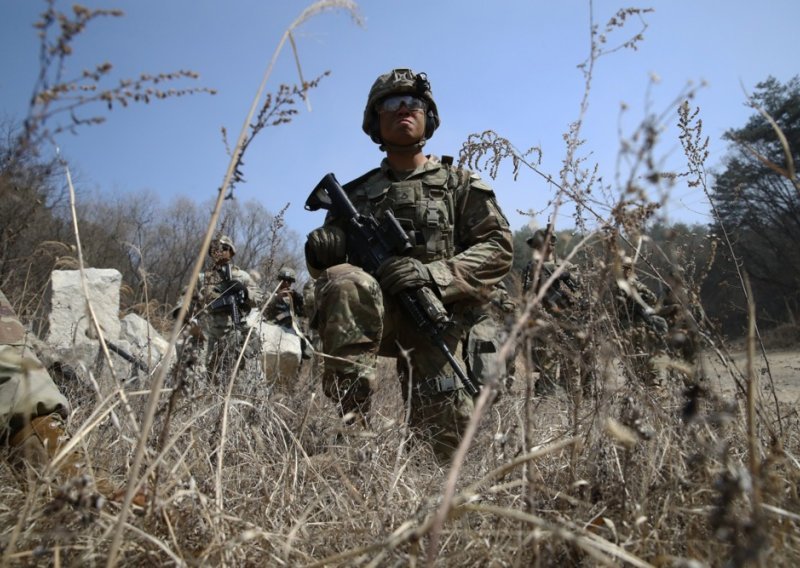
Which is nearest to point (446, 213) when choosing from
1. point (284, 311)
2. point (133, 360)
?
point (133, 360)

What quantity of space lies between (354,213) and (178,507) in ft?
6.22

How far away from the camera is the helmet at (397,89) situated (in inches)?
114

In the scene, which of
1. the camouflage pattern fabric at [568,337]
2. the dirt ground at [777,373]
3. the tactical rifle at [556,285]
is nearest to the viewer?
the camouflage pattern fabric at [568,337]

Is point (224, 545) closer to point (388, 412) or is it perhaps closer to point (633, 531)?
point (633, 531)

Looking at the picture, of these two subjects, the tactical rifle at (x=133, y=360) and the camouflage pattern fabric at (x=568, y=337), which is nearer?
the camouflage pattern fabric at (x=568, y=337)

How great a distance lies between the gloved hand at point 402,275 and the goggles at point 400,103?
0.91 metres

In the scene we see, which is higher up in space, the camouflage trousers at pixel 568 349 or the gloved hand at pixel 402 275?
the gloved hand at pixel 402 275

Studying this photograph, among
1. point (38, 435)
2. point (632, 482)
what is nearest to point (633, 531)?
point (632, 482)

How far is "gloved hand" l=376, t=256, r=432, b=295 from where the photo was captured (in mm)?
2408

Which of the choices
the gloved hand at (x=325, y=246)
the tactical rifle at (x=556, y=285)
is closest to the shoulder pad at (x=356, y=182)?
Result: the gloved hand at (x=325, y=246)

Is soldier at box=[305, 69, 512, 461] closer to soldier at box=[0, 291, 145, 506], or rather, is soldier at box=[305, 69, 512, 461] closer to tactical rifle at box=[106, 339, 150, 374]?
tactical rifle at box=[106, 339, 150, 374]

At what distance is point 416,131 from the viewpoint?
2898 mm

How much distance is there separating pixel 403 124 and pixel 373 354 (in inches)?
50.9

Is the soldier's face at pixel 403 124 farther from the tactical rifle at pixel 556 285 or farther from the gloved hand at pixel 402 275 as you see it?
the tactical rifle at pixel 556 285
